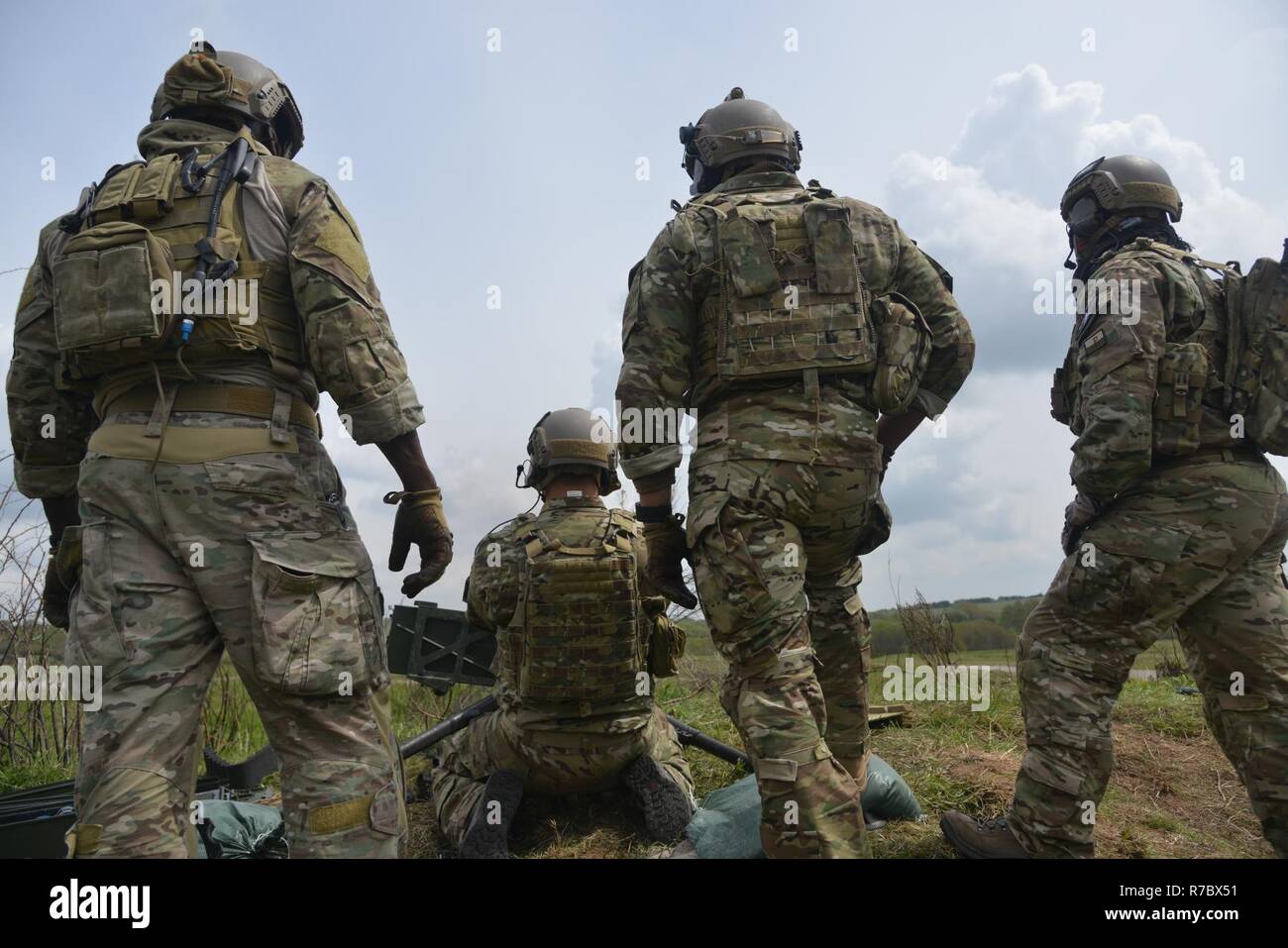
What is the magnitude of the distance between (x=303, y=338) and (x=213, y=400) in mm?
305

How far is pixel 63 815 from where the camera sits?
11.0 ft

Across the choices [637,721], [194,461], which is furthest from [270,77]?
[637,721]

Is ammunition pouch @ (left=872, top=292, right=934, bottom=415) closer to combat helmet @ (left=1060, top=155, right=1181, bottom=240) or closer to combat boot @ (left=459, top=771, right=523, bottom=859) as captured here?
combat helmet @ (left=1060, top=155, right=1181, bottom=240)

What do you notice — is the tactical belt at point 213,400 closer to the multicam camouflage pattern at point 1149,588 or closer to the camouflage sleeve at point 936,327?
the camouflage sleeve at point 936,327

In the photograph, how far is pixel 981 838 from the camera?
3.59m

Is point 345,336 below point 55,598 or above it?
above

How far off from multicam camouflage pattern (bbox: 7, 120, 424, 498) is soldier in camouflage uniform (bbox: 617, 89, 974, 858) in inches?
35.3

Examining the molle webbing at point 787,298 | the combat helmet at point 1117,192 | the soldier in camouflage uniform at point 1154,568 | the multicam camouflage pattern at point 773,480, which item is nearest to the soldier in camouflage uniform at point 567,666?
the multicam camouflage pattern at point 773,480

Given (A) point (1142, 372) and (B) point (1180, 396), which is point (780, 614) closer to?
(A) point (1142, 372)

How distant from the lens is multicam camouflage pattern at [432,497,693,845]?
4.18m

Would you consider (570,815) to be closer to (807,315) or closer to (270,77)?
(807,315)

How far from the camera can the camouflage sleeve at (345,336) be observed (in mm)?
2545

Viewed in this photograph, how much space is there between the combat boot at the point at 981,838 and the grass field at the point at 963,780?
105 mm

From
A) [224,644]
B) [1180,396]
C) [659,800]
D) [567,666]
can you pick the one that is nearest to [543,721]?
[567,666]
